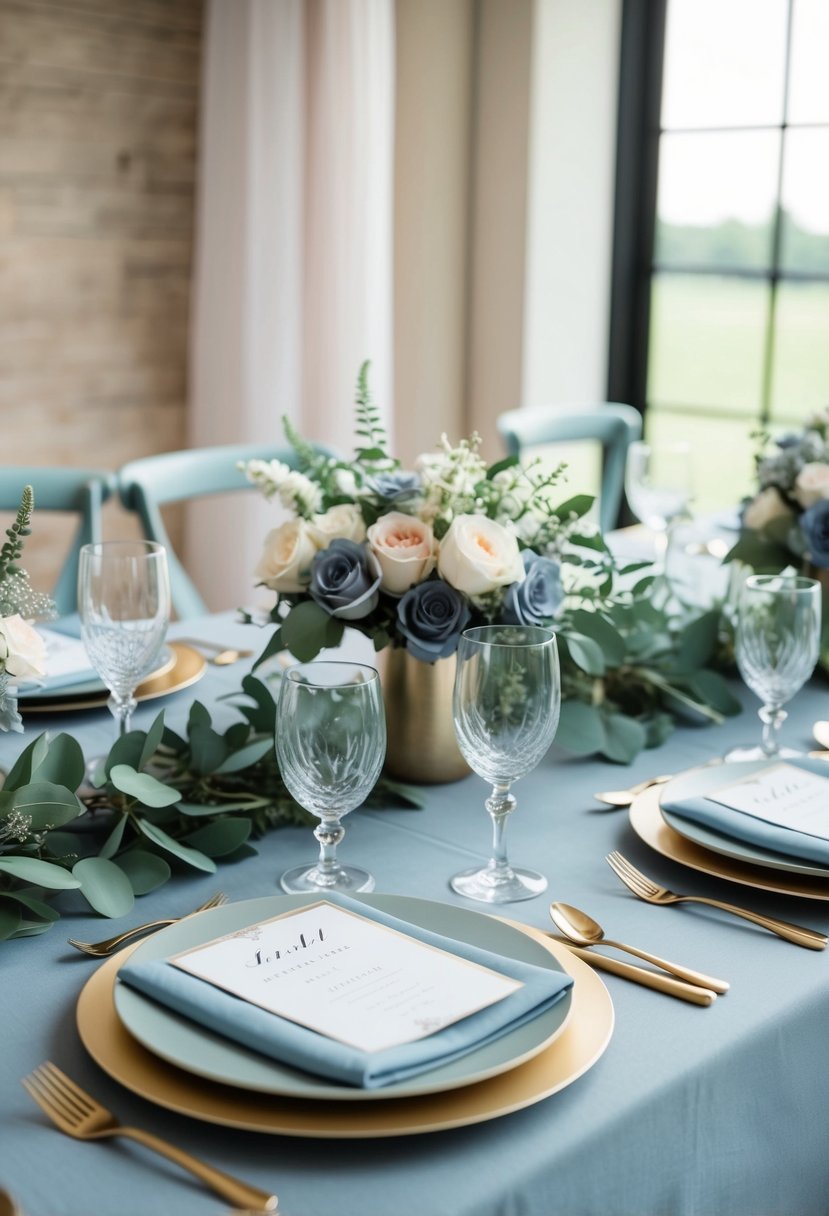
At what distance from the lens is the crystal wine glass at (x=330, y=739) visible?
98 cm

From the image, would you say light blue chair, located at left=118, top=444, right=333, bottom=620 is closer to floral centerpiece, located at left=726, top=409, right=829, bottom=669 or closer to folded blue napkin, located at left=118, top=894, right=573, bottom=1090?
floral centerpiece, located at left=726, top=409, right=829, bottom=669

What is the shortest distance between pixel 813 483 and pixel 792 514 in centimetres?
6

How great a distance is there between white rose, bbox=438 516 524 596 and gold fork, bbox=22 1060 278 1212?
22.4 inches

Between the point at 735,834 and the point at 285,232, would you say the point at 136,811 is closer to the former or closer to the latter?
the point at 735,834

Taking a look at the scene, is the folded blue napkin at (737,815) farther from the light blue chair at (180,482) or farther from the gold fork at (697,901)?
the light blue chair at (180,482)

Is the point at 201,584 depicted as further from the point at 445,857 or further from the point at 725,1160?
the point at 725,1160

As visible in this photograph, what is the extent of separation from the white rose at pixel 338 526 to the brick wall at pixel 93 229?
2197 mm

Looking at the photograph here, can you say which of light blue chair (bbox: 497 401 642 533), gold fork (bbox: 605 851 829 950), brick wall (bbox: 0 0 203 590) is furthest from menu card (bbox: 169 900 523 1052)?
brick wall (bbox: 0 0 203 590)

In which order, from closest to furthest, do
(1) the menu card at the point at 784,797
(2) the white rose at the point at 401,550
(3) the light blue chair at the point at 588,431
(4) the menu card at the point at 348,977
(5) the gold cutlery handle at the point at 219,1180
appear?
1. (5) the gold cutlery handle at the point at 219,1180
2. (4) the menu card at the point at 348,977
3. (1) the menu card at the point at 784,797
4. (2) the white rose at the point at 401,550
5. (3) the light blue chair at the point at 588,431

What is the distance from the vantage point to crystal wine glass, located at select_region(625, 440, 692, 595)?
7.05 ft

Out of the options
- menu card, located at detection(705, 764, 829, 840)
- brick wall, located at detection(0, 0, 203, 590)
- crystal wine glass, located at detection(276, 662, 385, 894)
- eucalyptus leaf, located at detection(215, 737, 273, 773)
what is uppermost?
A: brick wall, located at detection(0, 0, 203, 590)

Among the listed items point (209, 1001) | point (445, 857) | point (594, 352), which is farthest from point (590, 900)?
point (594, 352)

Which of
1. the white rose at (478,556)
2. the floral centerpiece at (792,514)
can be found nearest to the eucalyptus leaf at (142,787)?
the white rose at (478,556)

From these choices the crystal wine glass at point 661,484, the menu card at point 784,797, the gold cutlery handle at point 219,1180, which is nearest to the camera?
the gold cutlery handle at point 219,1180
